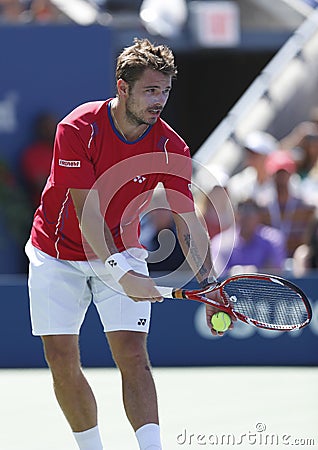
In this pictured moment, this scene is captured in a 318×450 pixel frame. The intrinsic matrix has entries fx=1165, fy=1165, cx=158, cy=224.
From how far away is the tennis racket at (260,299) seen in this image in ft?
16.3

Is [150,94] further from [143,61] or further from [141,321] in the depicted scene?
[141,321]

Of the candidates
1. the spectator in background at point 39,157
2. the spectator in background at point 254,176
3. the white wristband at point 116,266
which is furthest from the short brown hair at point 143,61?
the spectator in background at point 39,157

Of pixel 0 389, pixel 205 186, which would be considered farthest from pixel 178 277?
pixel 0 389

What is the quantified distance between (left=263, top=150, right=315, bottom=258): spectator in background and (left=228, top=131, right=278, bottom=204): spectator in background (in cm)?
11

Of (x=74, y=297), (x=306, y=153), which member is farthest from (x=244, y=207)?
(x=74, y=297)

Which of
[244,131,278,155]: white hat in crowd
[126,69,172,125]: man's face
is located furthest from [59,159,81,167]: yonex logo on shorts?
[244,131,278,155]: white hat in crowd

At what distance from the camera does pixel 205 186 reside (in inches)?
392

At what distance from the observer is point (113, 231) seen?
517 centimetres

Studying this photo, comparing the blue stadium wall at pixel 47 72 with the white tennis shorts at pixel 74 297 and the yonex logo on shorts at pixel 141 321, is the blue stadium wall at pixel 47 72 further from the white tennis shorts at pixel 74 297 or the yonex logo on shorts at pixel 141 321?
the yonex logo on shorts at pixel 141 321

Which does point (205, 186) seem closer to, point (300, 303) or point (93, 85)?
point (93, 85)

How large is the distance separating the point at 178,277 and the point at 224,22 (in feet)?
12.7

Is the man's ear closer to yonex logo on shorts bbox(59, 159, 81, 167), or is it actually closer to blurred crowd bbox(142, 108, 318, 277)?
yonex logo on shorts bbox(59, 159, 81, 167)

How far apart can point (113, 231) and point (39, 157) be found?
5437 millimetres

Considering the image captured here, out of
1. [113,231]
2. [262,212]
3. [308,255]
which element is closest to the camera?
[113,231]
